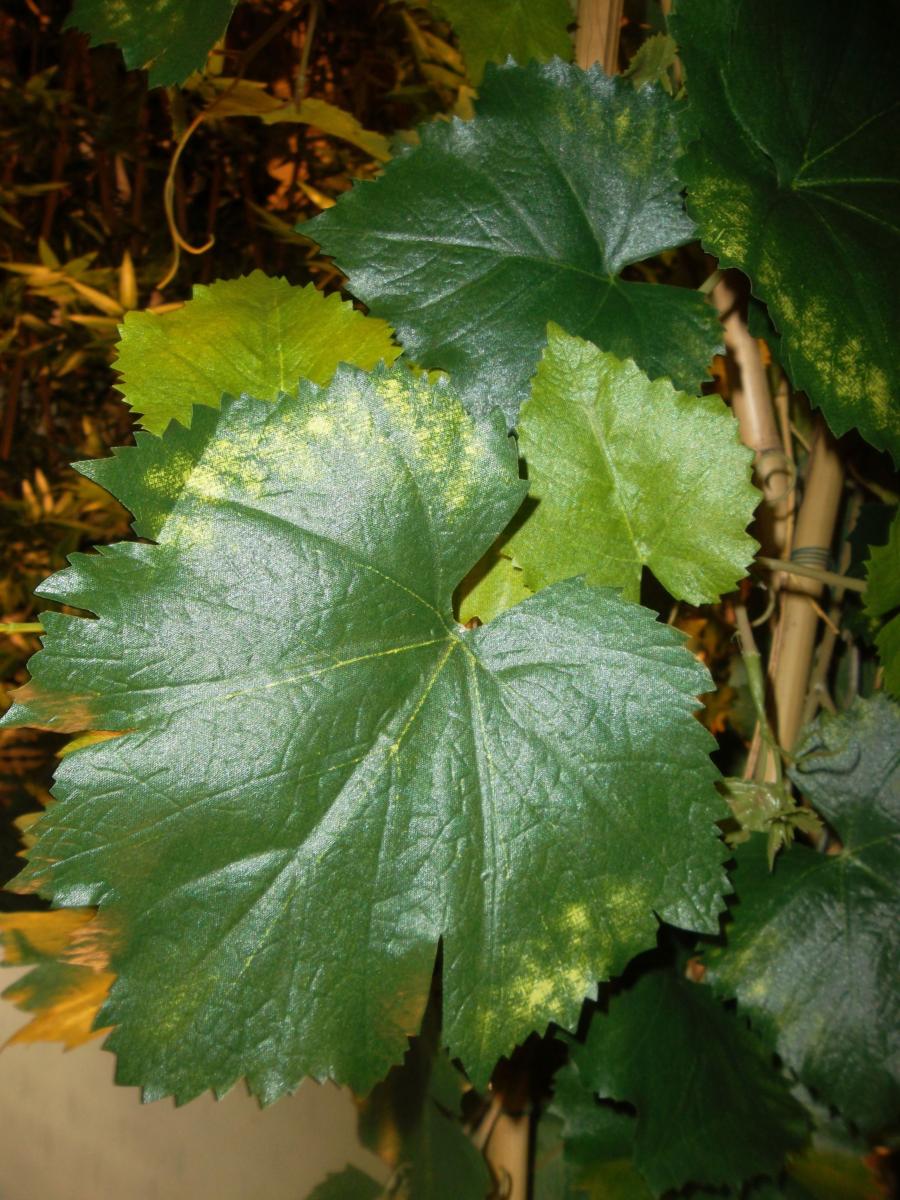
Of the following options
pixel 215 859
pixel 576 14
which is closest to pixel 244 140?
pixel 576 14

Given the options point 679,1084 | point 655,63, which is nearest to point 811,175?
point 655,63

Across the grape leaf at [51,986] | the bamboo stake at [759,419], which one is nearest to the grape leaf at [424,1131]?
the grape leaf at [51,986]

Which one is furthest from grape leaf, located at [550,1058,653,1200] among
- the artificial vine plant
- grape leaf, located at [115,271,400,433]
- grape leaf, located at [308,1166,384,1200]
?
grape leaf, located at [115,271,400,433]

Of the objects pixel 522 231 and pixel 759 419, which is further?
pixel 759 419

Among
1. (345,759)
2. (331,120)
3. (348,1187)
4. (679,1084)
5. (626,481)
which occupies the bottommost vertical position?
(348,1187)

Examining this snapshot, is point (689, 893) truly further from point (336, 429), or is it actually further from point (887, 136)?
point (887, 136)

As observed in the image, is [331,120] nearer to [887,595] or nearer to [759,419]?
[759,419]

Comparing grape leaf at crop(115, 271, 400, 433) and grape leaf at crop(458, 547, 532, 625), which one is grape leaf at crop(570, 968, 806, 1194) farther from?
grape leaf at crop(115, 271, 400, 433)
